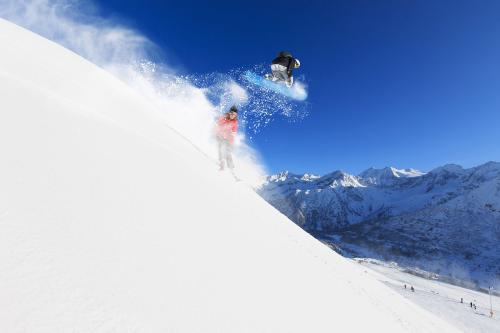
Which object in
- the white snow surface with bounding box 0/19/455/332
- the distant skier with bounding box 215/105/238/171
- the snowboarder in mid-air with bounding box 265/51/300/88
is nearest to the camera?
the white snow surface with bounding box 0/19/455/332

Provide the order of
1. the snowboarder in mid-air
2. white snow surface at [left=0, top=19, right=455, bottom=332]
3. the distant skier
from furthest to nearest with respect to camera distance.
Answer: the snowboarder in mid-air → the distant skier → white snow surface at [left=0, top=19, right=455, bottom=332]

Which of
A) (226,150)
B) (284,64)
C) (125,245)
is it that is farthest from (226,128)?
(125,245)

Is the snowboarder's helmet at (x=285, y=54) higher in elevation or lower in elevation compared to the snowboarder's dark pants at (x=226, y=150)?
higher

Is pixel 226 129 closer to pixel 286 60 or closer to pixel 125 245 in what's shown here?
pixel 286 60

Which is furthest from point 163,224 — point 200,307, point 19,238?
point 19,238

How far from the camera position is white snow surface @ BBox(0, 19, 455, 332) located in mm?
4438

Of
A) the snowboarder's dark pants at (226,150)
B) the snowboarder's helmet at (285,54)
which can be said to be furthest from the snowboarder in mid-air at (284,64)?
the snowboarder's dark pants at (226,150)

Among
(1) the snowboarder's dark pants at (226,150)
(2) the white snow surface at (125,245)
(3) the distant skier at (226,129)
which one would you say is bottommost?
(2) the white snow surface at (125,245)

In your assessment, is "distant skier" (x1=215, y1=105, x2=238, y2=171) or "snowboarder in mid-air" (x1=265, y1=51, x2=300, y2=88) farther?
"snowboarder in mid-air" (x1=265, y1=51, x2=300, y2=88)

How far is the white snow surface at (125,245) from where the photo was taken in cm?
444

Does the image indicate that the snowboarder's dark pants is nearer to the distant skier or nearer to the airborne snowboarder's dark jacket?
the distant skier

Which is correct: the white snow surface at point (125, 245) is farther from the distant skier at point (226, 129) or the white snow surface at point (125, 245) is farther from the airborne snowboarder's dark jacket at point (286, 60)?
the airborne snowboarder's dark jacket at point (286, 60)

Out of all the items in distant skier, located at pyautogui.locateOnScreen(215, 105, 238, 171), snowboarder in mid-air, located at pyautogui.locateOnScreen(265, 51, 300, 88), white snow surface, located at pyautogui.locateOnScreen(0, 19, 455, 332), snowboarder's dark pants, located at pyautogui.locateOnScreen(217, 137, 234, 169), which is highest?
snowboarder in mid-air, located at pyautogui.locateOnScreen(265, 51, 300, 88)

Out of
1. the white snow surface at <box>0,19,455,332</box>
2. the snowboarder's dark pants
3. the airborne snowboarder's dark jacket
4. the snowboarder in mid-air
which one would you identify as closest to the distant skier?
the snowboarder's dark pants
